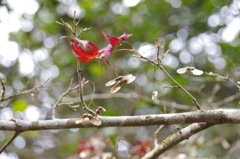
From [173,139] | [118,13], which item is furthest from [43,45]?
[173,139]

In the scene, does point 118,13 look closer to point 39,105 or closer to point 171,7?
point 171,7

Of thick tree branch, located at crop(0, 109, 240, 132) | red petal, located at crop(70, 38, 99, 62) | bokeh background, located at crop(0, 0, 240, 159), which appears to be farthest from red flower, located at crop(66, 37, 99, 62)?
bokeh background, located at crop(0, 0, 240, 159)

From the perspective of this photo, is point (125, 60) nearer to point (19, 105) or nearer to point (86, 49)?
point (19, 105)

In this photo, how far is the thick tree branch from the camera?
3.21ft

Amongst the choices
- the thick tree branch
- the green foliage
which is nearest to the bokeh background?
the green foliage

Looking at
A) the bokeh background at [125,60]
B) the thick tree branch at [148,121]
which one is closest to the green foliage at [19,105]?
the bokeh background at [125,60]

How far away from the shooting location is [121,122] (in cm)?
100

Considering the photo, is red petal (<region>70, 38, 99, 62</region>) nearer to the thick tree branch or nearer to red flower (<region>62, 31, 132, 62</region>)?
red flower (<region>62, 31, 132, 62</region>)

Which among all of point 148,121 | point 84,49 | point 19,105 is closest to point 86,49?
point 84,49

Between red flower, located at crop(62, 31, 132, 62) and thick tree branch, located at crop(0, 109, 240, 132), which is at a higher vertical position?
red flower, located at crop(62, 31, 132, 62)

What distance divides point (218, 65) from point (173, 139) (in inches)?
56.4

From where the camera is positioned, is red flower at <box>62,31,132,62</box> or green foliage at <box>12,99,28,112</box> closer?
red flower at <box>62,31,132,62</box>

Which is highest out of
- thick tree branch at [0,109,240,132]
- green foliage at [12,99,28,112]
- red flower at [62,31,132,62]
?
green foliage at [12,99,28,112]

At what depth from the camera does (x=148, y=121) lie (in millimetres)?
1003
